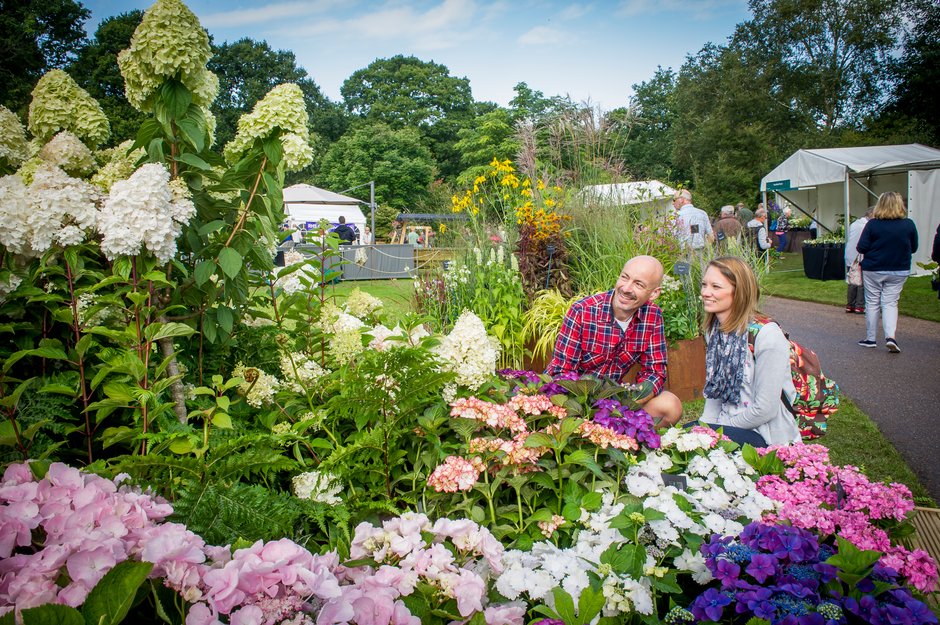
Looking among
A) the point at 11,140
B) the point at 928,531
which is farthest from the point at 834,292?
the point at 11,140

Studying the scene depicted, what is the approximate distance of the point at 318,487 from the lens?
5.37ft

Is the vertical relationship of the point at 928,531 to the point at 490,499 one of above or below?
below

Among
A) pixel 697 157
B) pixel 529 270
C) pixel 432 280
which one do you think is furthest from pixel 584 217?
pixel 697 157

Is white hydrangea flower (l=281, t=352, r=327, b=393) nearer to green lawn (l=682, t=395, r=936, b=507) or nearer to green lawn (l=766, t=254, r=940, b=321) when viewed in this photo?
green lawn (l=682, t=395, r=936, b=507)

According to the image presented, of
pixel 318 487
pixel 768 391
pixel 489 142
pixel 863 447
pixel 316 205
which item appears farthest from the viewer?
pixel 489 142

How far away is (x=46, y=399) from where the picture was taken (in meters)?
1.61

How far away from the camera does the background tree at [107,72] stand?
733 inches

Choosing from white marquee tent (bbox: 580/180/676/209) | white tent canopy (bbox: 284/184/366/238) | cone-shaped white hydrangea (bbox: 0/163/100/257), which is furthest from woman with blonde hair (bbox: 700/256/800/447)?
white tent canopy (bbox: 284/184/366/238)

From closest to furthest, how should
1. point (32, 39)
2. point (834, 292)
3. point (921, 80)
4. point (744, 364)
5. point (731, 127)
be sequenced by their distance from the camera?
point (744, 364) → point (834, 292) → point (32, 39) → point (921, 80) → point (731, 127)

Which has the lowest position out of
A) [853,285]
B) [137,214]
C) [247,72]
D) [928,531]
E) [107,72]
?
[853,285]

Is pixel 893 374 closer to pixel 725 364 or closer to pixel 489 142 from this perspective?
pixel 725 364

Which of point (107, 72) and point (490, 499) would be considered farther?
point (107, 72)

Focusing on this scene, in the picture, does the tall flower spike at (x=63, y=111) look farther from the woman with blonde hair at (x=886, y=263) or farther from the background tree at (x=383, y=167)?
the background tree at (x=383, y=167)

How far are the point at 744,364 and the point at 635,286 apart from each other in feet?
2.24
